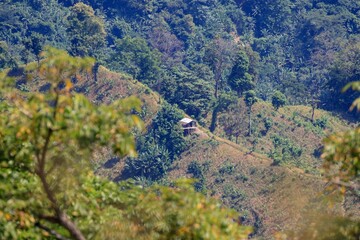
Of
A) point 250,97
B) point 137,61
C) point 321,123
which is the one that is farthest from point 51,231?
point 137,61

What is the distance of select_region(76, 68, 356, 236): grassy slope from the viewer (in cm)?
4091

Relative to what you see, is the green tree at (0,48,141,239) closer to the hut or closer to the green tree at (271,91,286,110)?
the hut

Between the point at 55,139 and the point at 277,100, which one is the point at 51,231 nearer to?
the point at 55,139

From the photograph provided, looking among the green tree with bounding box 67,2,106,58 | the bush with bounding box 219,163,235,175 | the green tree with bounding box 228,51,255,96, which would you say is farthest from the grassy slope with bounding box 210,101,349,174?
the green tree with bounding box 67,2,106,58

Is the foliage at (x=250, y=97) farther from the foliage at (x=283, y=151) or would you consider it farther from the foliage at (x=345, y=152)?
the foliage at (x=345, y=152)

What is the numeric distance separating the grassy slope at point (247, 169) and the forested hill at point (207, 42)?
8.47ft

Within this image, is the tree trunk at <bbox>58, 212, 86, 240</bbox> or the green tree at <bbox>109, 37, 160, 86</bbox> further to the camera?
the green tree at <bbox>109, 37, 160, 86</bbox>

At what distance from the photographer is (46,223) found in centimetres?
884

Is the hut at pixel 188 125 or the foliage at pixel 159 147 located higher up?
the hut at pixel 188 125

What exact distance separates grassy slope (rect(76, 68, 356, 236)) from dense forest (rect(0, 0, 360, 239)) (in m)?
0.14

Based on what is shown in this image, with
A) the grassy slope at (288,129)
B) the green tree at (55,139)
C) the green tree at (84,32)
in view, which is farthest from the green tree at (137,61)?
the green tree at (55,139)

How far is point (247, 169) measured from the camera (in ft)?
153

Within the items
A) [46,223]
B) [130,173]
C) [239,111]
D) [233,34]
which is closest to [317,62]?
[233,34]

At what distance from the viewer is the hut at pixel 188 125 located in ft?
164
